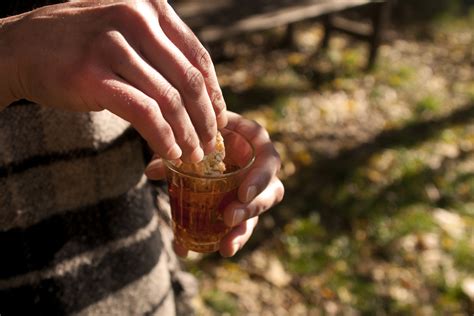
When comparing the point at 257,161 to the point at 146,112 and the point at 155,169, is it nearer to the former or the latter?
the point at 155,169

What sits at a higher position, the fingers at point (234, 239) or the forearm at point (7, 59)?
the forearm at point (7, 59)

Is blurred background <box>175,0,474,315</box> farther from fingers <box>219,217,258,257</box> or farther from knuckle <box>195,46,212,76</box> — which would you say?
knuckle <box>195,46,212,76</box>

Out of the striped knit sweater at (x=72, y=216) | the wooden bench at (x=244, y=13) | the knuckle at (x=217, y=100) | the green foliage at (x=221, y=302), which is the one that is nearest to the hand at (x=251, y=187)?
the striped knit sweater at (x=72, y=216)

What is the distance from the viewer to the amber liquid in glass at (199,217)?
51.2 inches

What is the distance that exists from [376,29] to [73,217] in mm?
5030

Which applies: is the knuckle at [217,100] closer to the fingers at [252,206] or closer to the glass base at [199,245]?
the fingers at [252,206]

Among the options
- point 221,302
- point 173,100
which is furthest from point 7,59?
point 221,302

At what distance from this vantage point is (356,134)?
186 inches

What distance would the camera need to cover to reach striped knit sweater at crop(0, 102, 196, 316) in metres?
1.25

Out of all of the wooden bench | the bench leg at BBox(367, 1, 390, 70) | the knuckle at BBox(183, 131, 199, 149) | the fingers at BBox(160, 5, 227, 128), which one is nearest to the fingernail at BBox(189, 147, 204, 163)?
the knuckle at BBox(183, 131, 199, 149)

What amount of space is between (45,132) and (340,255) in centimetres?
256

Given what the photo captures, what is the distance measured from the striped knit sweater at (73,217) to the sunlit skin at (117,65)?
27 centimetres

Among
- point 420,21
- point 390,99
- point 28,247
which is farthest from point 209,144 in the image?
point 420,21

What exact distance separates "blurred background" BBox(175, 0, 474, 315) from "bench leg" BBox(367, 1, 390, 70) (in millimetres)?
108
